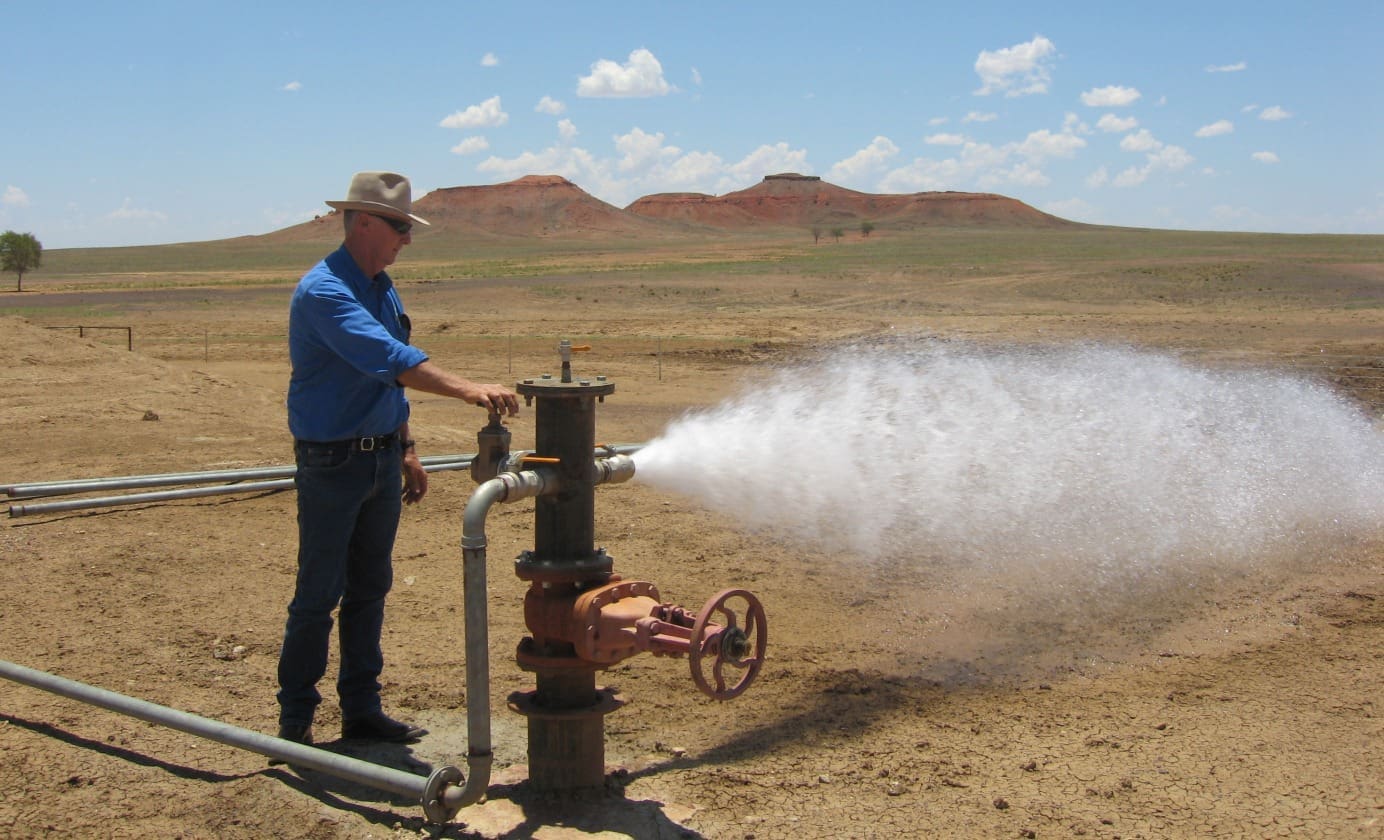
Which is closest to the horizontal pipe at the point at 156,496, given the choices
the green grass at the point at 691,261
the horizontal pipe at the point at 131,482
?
the horizontal pipe at the point at 131,482

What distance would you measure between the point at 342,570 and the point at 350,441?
1.44 feet

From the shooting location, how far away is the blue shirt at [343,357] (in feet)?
11.7

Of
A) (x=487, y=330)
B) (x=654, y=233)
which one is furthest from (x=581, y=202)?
(x=487, y=330)

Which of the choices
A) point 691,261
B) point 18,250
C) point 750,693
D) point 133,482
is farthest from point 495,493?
point 691,261

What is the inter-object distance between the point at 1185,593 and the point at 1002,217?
7021 inches

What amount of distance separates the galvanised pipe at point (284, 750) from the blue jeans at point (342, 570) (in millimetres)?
287

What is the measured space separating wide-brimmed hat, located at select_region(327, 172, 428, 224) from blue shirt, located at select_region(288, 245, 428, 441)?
0.17m

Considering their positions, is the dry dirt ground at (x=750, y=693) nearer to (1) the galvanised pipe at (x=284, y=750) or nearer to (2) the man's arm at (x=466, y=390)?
(1) the galvanised pipe at (x=284, y=750)

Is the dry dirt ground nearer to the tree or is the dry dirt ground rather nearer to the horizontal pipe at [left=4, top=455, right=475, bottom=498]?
the horizontal pipe at [left=4, top=455, right=475, bottom=498]

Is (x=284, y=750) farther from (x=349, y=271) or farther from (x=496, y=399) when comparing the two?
(x=349, y=271)

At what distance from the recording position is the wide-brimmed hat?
382cm

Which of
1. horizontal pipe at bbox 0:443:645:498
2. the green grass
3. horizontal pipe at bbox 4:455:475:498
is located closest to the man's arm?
horizontal pipe at bbox 0:443:645:498

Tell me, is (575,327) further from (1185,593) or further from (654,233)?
(654,233)

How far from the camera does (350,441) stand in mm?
3803
